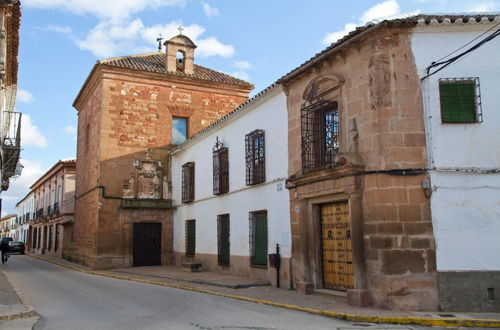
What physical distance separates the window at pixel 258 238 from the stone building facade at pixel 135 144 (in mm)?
7248

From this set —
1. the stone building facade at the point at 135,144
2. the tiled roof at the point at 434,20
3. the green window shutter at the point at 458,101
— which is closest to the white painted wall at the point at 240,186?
the stone building facade at the point at 135,144

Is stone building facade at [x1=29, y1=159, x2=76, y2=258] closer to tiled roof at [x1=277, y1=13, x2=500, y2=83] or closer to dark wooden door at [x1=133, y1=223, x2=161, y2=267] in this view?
dark wooden door at [x1=133, y1=223, x2=161, y2=267]

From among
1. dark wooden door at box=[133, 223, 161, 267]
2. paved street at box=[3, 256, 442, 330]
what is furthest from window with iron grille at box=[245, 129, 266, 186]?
dark wooden door at box=[133, 223, 161, 267]

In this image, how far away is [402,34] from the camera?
29.1ft

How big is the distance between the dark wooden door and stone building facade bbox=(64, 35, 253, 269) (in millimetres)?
40

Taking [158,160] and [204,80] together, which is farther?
[204,80]

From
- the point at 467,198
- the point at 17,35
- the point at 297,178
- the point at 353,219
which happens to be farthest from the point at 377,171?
the point at 17,35

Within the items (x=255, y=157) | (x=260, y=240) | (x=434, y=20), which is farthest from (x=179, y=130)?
(x=434, y=20)

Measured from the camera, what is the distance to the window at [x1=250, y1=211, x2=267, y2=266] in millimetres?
12773

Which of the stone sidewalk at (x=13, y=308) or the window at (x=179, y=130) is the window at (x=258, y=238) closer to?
the stone sidewalk at (x=13, y=308)

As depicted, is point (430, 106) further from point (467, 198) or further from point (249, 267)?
point (249, 267)

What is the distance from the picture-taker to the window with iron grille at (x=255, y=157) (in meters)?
13.0

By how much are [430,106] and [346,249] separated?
3241 mm

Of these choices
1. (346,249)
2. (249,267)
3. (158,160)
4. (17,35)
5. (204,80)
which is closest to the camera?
(346,249)
